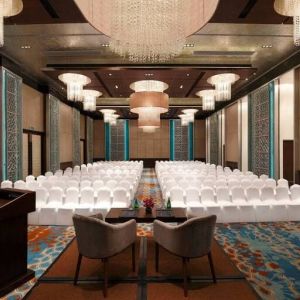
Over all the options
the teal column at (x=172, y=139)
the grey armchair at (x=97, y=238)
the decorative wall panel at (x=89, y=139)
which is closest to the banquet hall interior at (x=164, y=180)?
the grey armchair at (x=97, y=238)

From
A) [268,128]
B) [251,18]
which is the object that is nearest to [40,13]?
[251,18]

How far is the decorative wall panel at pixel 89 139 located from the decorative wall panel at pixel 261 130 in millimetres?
13708

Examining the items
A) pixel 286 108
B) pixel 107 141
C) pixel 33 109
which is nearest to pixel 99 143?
pixel 107 141

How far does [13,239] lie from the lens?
2.98 m

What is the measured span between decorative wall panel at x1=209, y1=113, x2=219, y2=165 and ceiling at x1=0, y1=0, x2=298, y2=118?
8878mm

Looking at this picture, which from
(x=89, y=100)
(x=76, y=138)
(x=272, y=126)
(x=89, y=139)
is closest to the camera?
(x=272, y=126)

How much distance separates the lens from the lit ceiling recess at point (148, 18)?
322 centimetres

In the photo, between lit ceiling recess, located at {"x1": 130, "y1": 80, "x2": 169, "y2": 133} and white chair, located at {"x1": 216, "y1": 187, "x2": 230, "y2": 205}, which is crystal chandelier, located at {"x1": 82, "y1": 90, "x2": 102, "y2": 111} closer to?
lit ceiling recess, located at {"x1": 130, "y1": 80, "x2": 169, "y2": 133}

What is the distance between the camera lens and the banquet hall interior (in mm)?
3385

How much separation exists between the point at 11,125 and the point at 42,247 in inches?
236

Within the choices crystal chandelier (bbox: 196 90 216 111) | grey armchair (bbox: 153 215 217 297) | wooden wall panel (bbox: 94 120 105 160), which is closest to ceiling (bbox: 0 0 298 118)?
crystal chandelier (bbox: 196 90 216 111)

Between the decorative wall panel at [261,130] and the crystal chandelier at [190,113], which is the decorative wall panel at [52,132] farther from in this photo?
the decorative wall panel at [261,130]

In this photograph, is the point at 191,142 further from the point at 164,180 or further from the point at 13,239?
the point at 13,239

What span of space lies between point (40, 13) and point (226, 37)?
15.4 ft
